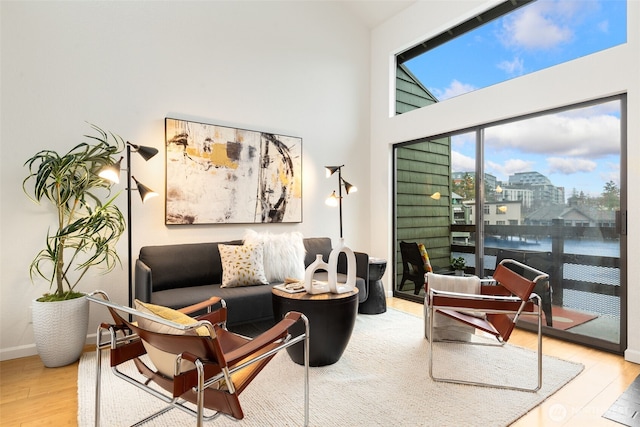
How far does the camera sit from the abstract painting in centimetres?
364

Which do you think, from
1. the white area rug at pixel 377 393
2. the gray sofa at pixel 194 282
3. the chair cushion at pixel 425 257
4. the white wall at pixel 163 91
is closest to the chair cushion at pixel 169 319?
the white area rug at pixel 377 393

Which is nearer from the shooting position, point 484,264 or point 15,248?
point 15,248

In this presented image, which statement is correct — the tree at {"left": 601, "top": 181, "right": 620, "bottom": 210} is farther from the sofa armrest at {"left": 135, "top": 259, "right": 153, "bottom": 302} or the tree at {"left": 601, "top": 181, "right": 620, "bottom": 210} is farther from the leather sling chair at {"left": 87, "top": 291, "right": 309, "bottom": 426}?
the sofa armrest at {"left": 135, "top": 259, "right": 153, "bottom": 302}

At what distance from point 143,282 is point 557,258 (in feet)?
11.9

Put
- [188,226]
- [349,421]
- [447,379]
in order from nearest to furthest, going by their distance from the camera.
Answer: [349,421], [447,379], [188,226]

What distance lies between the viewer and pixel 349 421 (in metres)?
1.98

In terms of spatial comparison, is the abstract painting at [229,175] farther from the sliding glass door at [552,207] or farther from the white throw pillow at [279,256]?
the sliding glass door at [552,207]

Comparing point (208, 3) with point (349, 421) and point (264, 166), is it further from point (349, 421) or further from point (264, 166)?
point (349, 421)

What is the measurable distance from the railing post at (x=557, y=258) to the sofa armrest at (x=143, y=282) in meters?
3.54

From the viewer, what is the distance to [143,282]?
2.91 meters

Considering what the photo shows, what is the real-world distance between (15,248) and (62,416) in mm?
1585

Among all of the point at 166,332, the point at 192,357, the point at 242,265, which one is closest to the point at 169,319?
the point at 166,332

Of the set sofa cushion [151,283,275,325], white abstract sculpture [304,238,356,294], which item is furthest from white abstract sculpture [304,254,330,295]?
sofa cushion [151,283,275,325]

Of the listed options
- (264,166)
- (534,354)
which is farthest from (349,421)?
(264,166)
